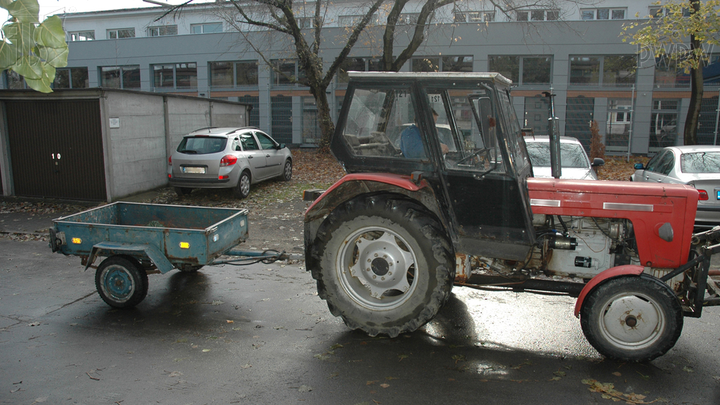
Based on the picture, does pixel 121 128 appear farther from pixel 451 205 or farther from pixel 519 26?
pixel 519 26

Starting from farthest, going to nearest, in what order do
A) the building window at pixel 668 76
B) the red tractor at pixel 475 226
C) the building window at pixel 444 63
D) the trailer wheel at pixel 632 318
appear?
the building window at pixel 444 63 → the building window at pixel 668 76 → the red tractor at pixel 475 226 → the trailer wheel at pixel 632 318

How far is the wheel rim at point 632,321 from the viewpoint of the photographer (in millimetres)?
4074

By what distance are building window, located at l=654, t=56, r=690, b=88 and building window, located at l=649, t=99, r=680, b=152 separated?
2.26 feet

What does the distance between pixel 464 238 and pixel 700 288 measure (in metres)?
1.95

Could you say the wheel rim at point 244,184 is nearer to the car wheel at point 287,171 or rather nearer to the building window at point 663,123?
the car wheel at point 287,171

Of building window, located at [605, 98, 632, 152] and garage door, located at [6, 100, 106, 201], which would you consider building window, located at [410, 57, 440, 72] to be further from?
garage door, located at [6, 100, 106, 201]

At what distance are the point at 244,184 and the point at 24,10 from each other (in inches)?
395

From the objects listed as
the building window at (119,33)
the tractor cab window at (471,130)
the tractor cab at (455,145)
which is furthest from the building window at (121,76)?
the tractor cab window at (471,130)

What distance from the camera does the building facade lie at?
21688 millimetres

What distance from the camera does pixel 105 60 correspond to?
1106 inches

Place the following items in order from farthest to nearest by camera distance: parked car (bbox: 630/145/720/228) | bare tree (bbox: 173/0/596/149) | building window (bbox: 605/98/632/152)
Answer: building window (bbox: 605/98/632/152), bare tree (bbox: 173/0/596/149), parked car (bbox: 630/145/720/228)

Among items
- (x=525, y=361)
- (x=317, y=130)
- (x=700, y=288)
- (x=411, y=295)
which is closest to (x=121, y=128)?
(x=411, y=295)

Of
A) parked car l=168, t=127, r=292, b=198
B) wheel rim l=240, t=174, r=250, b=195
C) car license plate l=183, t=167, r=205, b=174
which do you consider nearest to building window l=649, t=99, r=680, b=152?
parked car l=168, t=127, r=292, b=198

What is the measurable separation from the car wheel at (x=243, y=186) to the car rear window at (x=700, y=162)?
367 inches
